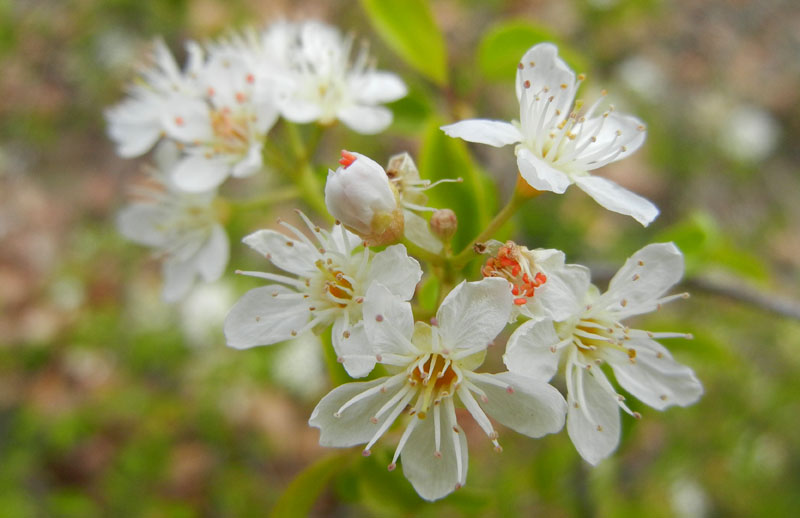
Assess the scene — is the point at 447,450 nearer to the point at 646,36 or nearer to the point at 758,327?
the point at 758,327

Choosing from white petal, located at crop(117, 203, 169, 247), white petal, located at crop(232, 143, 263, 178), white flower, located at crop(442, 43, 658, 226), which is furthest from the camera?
white petal, located at crop(117, 203, 169, 247)

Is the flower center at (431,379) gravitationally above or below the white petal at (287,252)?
below

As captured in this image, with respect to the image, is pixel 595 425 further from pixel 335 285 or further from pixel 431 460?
pixel 335 285

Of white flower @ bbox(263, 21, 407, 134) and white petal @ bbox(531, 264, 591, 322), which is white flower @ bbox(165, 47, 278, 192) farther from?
white petal @ bbox(531, 264, 591, 322)

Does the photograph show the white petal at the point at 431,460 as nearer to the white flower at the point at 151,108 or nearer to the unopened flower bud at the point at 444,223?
the unopened flower bud at the point at 444,223

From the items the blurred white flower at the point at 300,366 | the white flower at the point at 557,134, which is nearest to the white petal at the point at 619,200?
the white flower at the point at 557,134

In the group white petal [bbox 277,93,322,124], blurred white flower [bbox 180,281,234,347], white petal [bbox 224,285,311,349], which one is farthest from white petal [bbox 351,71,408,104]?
blurred white flower [bbox 180,281,234,347]

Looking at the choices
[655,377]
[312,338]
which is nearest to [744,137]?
[312,338]
